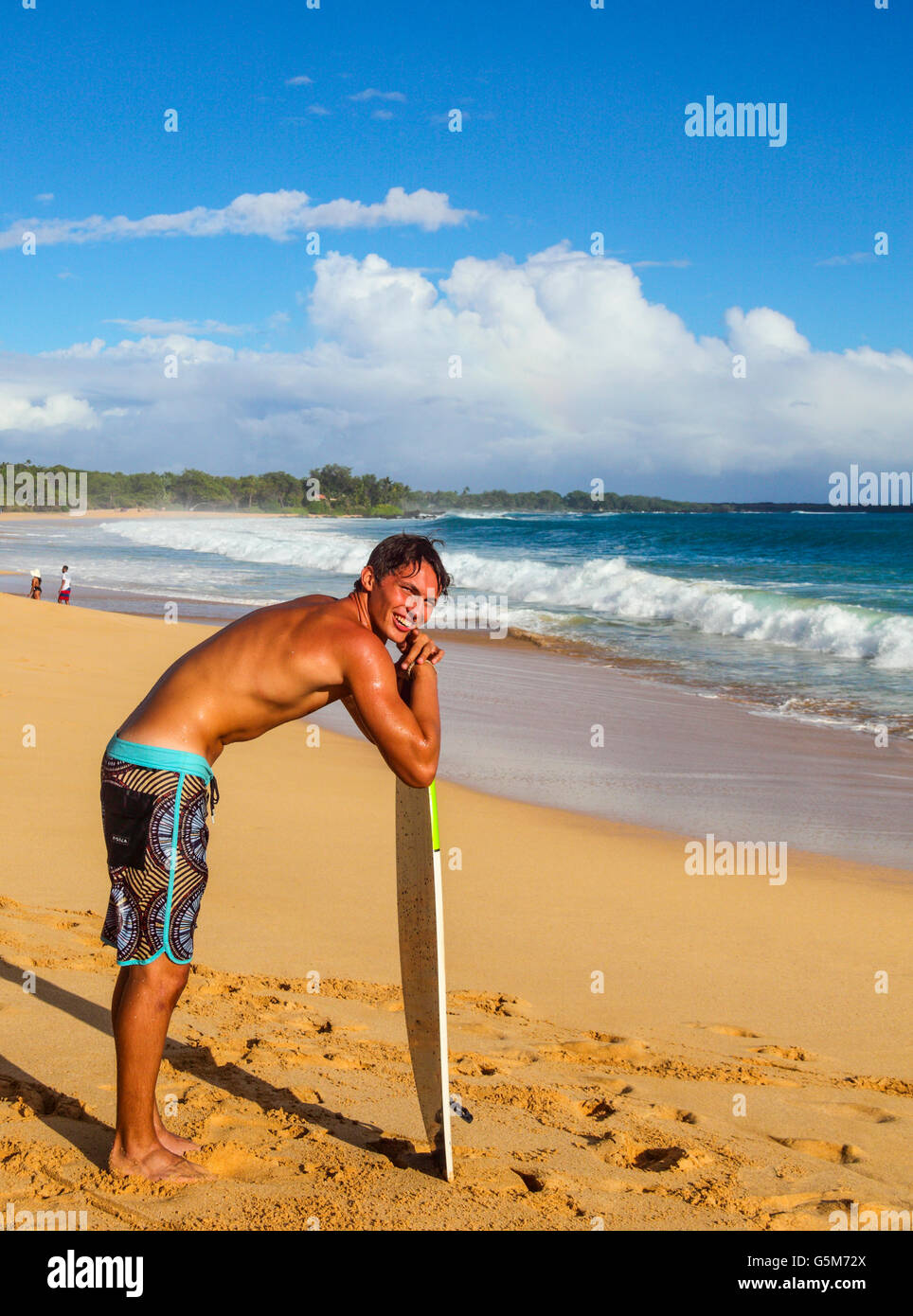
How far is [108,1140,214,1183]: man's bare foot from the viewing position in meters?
2.78

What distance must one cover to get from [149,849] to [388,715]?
745 millimetres

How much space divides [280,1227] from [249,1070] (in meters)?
1.00

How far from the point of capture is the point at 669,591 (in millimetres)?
23797

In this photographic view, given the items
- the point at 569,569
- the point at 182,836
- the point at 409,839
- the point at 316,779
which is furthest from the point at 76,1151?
the point at 569,569

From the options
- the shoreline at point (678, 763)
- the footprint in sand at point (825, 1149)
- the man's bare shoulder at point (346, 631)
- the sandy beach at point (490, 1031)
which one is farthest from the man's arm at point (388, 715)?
the shoreline at point (678, 763)

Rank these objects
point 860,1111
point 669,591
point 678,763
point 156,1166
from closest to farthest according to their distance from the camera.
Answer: point 156,1166 → point 860,1111 → point 678,763 → point 669,591

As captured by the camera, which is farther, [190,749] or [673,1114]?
[673,1114]

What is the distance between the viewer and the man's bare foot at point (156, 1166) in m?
2.78

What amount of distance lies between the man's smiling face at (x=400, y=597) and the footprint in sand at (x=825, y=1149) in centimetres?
Result: 206

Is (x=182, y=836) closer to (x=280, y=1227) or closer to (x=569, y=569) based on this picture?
(x=280, y=1227)

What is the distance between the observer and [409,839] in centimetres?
316

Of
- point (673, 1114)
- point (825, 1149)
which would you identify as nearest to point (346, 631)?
point (673, 1114)

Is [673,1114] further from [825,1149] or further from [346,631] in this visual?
[346,631]

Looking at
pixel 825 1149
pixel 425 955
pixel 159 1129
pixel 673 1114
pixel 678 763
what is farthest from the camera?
pixel 678 763
